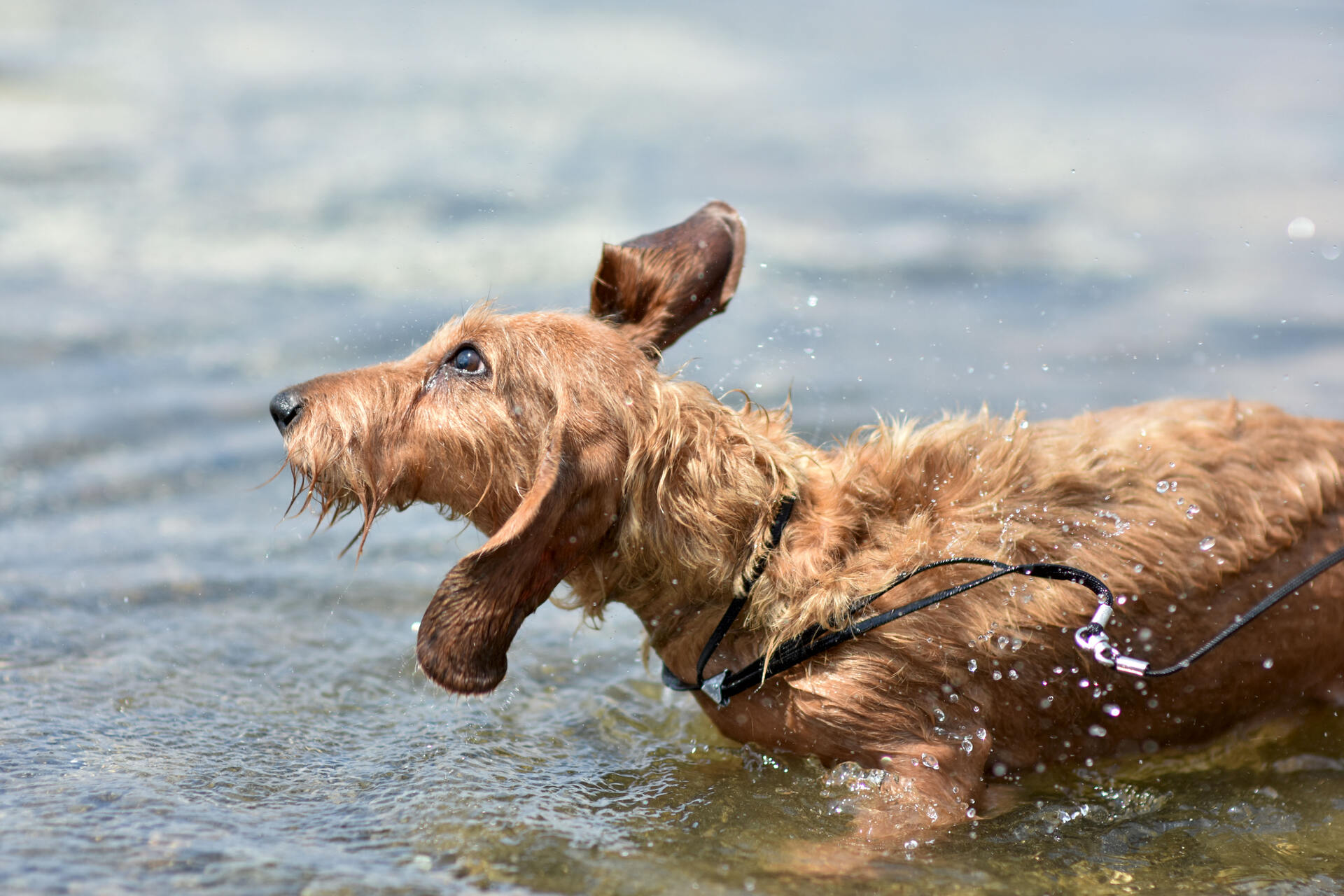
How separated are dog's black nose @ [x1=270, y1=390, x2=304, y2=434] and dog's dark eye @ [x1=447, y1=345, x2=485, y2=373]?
21.5 inches

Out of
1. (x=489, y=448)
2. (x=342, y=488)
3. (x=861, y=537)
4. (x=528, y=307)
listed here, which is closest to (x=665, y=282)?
(x=489, y=448)

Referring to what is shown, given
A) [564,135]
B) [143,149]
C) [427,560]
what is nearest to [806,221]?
[564,135]

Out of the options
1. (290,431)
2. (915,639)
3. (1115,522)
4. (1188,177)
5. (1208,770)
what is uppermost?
(1188,177)

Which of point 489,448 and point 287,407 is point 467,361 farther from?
point 287,407

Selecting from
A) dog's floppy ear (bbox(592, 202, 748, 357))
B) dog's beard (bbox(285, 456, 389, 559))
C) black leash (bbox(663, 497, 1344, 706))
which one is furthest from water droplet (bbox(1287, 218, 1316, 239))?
dog's beard (bbox(285, 456, 389, 559))

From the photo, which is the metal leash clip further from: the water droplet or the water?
the water droplet

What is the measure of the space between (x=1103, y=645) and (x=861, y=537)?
928 millimetres

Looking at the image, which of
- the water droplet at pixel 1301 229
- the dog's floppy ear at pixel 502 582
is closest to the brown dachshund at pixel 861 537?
the dog's floppy ear at pixel 502 582

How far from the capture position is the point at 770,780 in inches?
186

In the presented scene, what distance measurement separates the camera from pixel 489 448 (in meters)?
4.36

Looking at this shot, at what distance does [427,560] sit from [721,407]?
3.17 metres

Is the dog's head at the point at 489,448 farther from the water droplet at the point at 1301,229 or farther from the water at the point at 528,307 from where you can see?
the water droplet at the point at 1301,229

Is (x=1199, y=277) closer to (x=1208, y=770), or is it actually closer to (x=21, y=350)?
(x=1208, y=770)

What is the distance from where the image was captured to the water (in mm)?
4324
